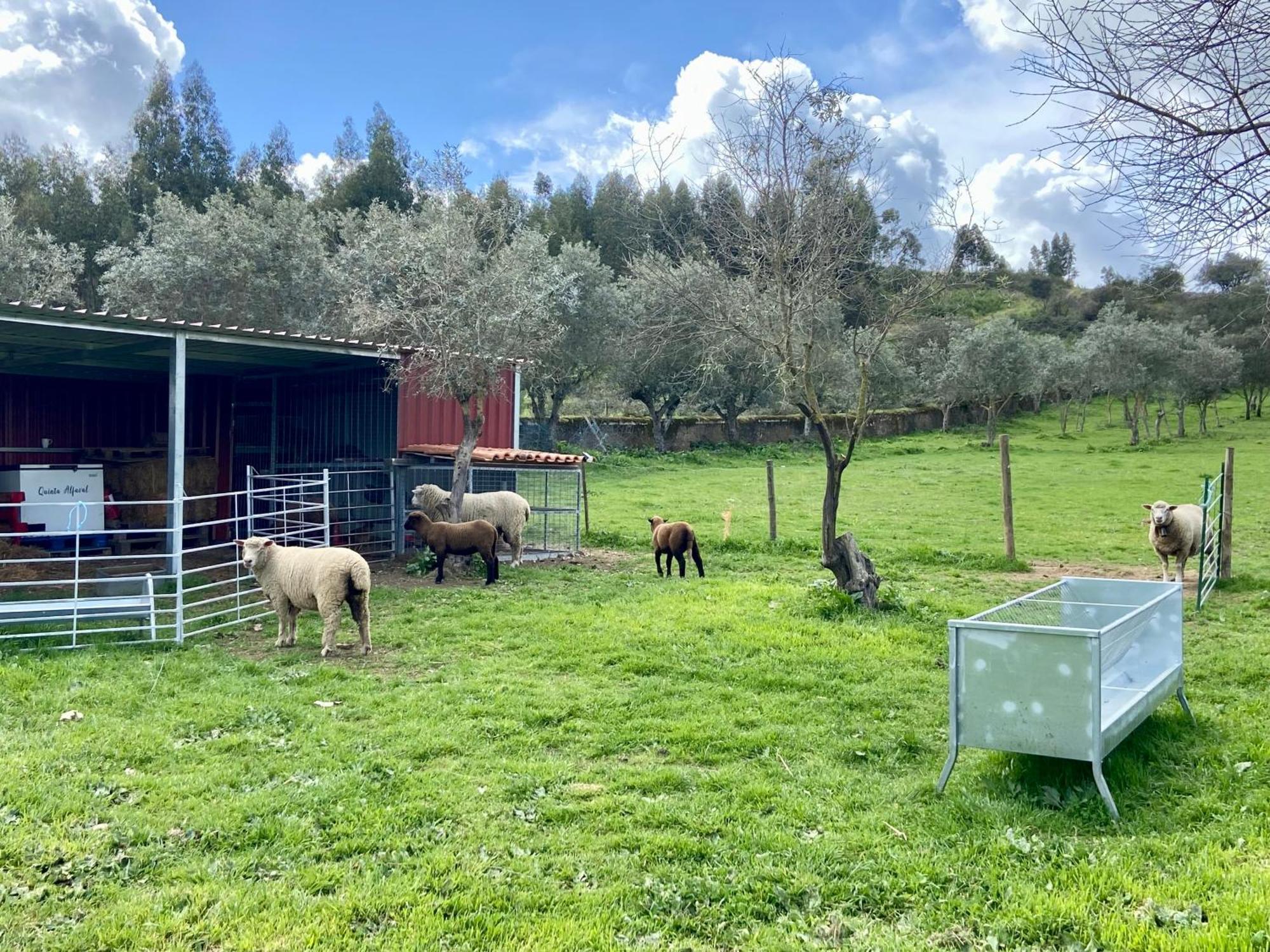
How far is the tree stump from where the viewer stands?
1031 centimetres

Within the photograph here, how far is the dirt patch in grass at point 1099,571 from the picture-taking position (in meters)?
12.8

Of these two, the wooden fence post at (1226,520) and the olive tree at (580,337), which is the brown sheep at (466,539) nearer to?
the wooden fence post at (1226,520)

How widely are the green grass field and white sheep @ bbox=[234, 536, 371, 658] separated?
36cm

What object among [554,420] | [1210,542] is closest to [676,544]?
[1210,542]

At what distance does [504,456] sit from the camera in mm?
14656

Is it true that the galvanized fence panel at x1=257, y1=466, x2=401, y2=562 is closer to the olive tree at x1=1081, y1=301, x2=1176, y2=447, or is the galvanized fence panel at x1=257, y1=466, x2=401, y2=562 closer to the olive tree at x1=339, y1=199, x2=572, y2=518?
the olive tree at x1=339, y1=199, x2=572, y2=518

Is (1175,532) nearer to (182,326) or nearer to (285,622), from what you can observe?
(285,622)

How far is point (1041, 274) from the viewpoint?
275 ft

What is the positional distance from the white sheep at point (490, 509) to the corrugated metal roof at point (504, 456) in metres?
0.57

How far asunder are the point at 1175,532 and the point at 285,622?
10944 millimetres

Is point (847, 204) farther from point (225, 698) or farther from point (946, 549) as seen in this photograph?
point (225, 698)

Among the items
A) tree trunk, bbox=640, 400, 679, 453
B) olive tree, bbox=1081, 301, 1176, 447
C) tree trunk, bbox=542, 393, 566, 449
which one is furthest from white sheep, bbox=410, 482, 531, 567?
olive tree, bbox=1081, 301, 1176, 447

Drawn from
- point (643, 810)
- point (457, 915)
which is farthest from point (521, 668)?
point (457, 915)

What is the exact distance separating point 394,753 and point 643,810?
1.84 meters
